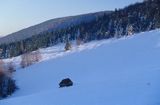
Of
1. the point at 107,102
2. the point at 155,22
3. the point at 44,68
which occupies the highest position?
the point at 155,22

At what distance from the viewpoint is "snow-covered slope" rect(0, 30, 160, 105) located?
75.4ft

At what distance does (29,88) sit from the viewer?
3868 inches

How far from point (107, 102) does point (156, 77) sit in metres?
7.00

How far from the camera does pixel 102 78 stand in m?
41.9

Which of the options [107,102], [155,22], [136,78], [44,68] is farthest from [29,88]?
[155,22]

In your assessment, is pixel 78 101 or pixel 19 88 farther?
pixel 19 88

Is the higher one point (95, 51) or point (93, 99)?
point (95, 51)

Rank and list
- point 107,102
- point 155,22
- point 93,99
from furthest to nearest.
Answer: point 155,22
point 93,99
point 107,102

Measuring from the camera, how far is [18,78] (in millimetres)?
116812

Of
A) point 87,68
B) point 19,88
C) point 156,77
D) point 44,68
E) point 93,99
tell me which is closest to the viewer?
point 93,99

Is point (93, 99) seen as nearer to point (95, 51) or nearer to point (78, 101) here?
point (78, 101)

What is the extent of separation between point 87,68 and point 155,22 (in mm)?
76059

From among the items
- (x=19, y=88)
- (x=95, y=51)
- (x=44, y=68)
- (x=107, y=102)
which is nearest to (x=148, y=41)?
(x=95, y=51)

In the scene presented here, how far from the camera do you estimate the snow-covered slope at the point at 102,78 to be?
22969mm
